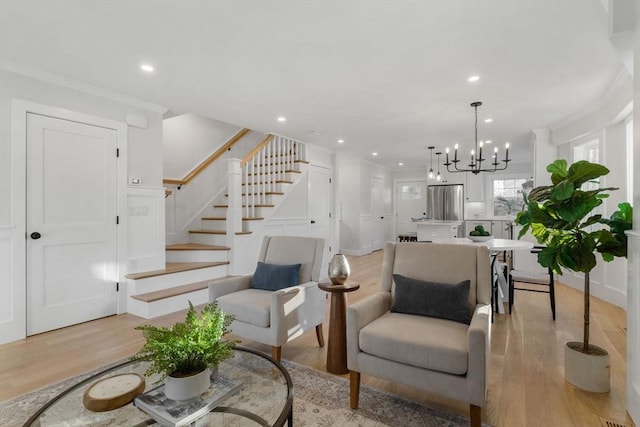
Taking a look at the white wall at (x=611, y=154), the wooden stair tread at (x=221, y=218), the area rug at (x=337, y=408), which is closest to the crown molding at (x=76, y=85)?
the wooden stair tread at (x=221, y=218)

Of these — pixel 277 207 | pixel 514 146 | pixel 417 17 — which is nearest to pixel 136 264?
pixel 277 207

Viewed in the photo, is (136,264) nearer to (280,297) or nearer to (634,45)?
(280,297)

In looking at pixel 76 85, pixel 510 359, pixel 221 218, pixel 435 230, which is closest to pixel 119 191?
pixel 76 85

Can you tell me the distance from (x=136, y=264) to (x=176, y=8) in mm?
2923

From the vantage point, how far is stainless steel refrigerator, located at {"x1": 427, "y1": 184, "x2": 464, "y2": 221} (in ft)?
29.4

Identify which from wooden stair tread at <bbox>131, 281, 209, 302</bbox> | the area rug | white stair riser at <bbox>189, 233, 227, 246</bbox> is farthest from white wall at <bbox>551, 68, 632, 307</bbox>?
white stair riser at <bbox>189, 233, 227, 246</bbox>

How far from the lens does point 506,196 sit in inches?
352

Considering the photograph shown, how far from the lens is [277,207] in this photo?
5430 millimetres

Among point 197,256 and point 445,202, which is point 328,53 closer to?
point 197,256

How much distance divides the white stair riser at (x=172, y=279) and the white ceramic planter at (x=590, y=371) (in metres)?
3.94

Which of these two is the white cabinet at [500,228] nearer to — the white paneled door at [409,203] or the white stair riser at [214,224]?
the white paneled door at [409,203]

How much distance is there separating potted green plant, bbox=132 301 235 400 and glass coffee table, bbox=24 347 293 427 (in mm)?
142

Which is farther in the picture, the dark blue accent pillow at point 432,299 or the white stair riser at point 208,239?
the white stair riser at point 208,239

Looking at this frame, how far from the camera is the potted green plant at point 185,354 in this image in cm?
122
